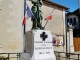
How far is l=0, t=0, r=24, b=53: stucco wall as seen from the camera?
42.9ft

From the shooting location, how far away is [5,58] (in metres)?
11.9

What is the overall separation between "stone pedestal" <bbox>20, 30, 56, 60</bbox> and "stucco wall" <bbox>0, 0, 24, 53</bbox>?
587cm

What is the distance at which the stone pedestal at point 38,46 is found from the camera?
23.1 feet

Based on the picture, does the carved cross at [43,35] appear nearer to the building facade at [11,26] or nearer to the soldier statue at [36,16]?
the soldier statue at [36,16]

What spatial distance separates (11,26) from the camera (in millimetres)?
13555

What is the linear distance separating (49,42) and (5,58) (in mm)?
5291

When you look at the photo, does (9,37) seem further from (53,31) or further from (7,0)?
(53,31)

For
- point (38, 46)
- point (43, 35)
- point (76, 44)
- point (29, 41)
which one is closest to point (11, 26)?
point (29, 41)

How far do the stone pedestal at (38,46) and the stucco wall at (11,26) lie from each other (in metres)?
5.87

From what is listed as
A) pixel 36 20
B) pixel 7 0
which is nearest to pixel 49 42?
pixel 36 20

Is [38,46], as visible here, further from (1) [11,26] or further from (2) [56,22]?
(2) [56,22]

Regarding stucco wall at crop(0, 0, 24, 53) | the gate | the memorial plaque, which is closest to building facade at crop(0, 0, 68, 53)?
stucco wall at crop(0, 0, 24, 53)

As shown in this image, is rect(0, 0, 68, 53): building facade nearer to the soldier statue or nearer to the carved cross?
the soldier statue

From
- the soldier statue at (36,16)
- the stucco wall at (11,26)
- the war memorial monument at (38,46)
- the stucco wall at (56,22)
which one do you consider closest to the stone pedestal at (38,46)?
the war memorial monument at (38,46)
